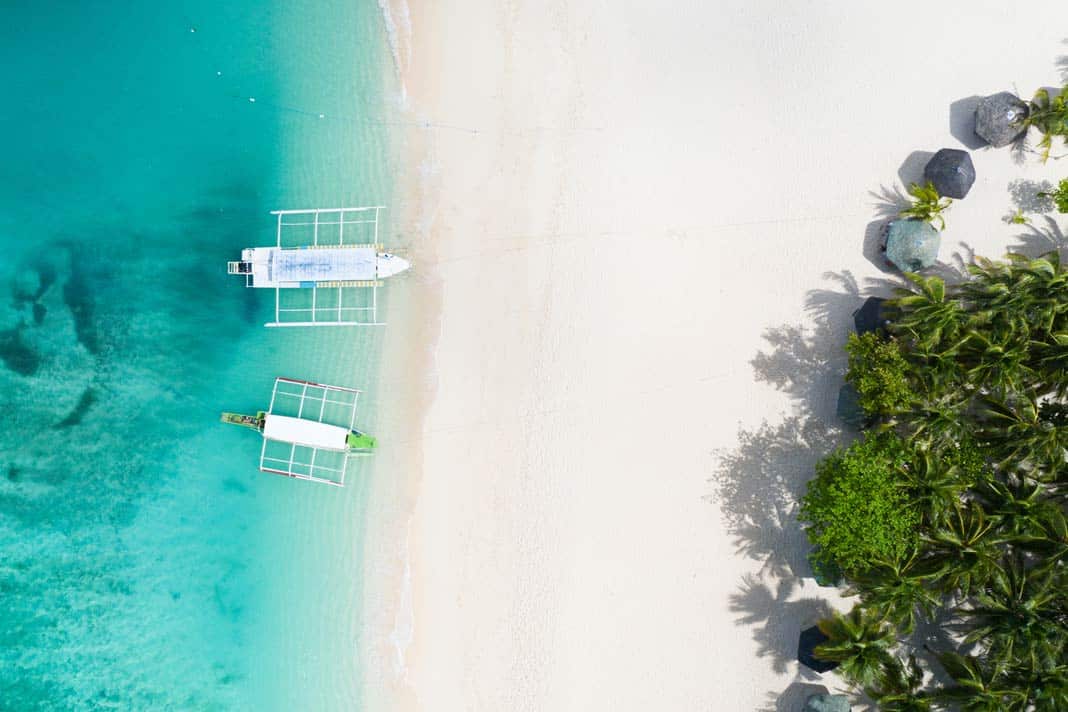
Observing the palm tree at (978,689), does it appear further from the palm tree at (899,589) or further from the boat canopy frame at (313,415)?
the boat canopy frame at (313,415)

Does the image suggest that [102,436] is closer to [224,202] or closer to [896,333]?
[224,202]

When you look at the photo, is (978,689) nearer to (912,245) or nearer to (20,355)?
(912,245)

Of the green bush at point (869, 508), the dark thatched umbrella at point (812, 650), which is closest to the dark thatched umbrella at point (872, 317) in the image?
the green bush at point (869, 508)

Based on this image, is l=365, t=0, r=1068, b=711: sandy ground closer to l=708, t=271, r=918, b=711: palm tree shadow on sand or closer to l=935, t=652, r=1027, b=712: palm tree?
l=708, t=271, r=918, b=711: palm tree shadow on sand

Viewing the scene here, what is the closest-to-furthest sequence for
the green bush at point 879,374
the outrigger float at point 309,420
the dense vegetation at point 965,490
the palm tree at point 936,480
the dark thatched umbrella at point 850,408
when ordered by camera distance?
the dense vegetation at point 965,490, the palm tree at point 936,480, the green bush at point 879,374, the dark thatched umbrella at point 850,408, the outrigger float at point 309,420

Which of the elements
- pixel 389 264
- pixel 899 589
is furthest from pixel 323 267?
pixel 899 589

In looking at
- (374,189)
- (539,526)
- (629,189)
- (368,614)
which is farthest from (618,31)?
(368,614)

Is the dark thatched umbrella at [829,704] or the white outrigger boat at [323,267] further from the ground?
the white outrigger boat at [323,267]
